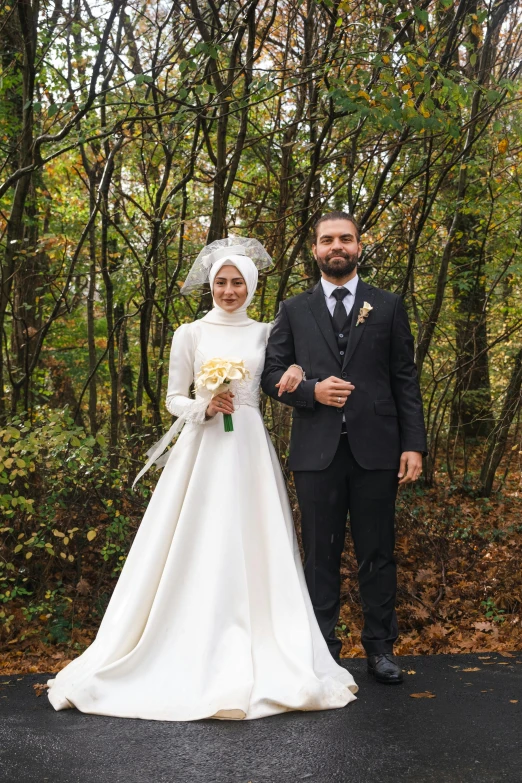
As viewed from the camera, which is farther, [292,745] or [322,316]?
[322,316]

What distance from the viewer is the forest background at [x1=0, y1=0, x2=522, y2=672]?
572 centimetres

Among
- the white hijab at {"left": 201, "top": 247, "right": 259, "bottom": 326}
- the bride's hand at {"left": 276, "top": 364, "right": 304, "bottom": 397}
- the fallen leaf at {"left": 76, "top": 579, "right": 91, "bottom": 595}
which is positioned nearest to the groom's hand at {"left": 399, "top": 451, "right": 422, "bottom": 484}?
the bride's hand at {"left": 276, "top": 364, "right": 304, "bottom": 397}

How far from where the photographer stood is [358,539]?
423cm

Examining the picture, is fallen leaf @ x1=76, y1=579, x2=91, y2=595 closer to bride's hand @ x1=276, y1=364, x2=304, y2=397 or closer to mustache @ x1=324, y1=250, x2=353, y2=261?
bride's hand @ x1=276, y1=364, x2=304, y2=397

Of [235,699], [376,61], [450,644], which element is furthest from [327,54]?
[235,699]

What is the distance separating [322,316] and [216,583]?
1.49 m

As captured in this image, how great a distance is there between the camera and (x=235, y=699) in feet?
11.7

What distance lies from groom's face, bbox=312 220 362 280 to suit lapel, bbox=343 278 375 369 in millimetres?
121

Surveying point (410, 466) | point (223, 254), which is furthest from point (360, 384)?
point (223, 254)

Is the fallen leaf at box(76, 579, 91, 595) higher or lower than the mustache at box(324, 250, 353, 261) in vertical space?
lower

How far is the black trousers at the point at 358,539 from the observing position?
4.17 metres

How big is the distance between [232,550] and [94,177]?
5.38m

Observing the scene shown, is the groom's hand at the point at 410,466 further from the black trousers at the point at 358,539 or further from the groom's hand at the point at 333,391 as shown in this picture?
the groom's hand at the point at 333,391

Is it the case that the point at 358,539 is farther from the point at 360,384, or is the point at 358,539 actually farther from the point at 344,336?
the point at 344,336
